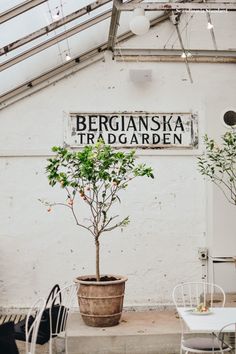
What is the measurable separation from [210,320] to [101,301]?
6.90 ft

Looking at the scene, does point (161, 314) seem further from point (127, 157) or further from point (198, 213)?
point (127, 157)

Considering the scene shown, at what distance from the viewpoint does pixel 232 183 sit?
7.62 meters

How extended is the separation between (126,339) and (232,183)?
9.67ft

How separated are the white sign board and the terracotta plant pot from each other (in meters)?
2.31

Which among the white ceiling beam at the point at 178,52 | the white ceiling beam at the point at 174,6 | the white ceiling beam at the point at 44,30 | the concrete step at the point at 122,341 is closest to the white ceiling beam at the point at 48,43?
the white ceiling beam at the point at 44,30

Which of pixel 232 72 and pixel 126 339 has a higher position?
pixel 232 72

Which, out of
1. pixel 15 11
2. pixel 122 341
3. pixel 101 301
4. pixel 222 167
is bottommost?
pixel 122 341

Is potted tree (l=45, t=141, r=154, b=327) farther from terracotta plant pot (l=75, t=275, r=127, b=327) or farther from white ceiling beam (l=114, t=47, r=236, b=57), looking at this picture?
white ceiling beam (l=114, t=47, r=236, b=57)

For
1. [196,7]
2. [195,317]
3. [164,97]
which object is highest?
[196,7]

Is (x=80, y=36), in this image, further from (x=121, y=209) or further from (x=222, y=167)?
(x=222, y=167)

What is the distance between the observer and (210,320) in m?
4.20

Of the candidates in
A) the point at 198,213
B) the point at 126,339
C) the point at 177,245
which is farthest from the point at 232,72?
the point at 126,339

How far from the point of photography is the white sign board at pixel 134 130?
7.73m

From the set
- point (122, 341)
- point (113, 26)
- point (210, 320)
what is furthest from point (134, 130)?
point (210, 320)
